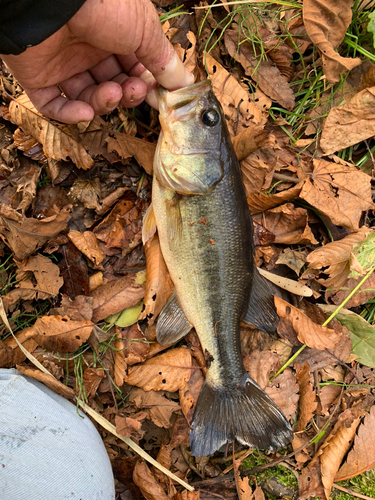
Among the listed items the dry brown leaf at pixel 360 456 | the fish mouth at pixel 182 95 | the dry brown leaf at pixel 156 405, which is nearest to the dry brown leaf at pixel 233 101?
the fish mouth at pixel 182 95

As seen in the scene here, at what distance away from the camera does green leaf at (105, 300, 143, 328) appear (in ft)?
8.98

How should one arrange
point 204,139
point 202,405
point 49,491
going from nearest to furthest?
point 49,491, point 204,139, point 202,405

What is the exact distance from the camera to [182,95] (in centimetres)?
225

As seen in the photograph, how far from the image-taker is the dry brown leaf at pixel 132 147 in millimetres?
2656

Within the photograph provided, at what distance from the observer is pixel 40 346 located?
262 cm

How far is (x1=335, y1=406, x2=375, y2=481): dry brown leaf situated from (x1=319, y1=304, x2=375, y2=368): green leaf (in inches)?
20.0

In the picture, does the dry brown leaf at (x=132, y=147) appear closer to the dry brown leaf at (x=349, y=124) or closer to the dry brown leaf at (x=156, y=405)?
the dry brown leaf at (x=349, y=124)

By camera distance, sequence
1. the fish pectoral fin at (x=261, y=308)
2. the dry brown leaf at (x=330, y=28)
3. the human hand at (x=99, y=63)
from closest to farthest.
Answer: the human hand at (x=99, y=63)
the dry brown leaf at (x=330, y=28)
the fish pectoral fin at (x=261, y=308)

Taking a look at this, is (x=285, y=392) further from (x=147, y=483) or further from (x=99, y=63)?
(x=99, y=63)

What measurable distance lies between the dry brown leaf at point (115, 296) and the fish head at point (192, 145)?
32.4 inches

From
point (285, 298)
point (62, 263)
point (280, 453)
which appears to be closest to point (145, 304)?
point (62, 263)

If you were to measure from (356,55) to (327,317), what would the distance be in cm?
213

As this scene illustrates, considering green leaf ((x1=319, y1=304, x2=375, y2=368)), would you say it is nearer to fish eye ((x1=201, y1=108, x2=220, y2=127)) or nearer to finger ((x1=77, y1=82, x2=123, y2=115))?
fish eye ((x1=201, y1=108, x2=220, y2=127))

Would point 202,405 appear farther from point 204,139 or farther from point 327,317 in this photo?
point 204,139
